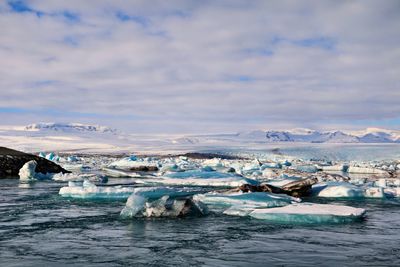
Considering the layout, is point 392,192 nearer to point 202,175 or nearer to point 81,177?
point 202,175

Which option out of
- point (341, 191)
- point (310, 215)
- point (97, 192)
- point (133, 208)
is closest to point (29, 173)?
point (97, 192)

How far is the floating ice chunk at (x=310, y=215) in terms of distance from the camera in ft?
31.0

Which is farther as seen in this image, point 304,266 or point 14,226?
point 14,226

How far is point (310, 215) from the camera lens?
370 inches

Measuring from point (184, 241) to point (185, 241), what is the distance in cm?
2

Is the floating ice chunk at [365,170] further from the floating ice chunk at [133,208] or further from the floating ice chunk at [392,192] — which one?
the floating ice chunk at [133,208]

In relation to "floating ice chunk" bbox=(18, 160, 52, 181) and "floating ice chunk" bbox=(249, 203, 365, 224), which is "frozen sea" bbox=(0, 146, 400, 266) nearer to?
"floating ice chunk" bbox=(249, 203, 365, 224)

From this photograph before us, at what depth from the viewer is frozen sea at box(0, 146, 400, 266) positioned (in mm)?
6230

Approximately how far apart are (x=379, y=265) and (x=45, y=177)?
1999 cm

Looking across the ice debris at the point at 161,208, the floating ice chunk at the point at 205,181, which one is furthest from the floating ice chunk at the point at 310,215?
the floating ice chunk at the point at 205,181

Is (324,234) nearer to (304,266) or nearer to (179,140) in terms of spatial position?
(304,266)

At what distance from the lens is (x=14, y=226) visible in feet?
28.6

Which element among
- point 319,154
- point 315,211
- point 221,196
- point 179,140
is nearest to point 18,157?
point 221,196

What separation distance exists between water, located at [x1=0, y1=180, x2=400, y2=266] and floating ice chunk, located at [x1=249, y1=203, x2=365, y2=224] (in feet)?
0.88
